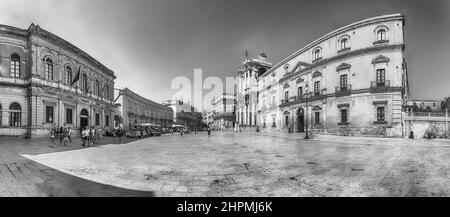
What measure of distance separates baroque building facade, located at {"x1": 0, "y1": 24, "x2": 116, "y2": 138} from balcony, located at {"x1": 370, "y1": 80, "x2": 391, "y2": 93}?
30334mm

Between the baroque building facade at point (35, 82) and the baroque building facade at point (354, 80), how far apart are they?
25784 millimetres

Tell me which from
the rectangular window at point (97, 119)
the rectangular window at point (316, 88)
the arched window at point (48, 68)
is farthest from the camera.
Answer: the rectangular window at point (97, 119)

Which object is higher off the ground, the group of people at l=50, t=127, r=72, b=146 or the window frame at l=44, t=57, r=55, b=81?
the window frame at l=44, t=57, r=55, b=81

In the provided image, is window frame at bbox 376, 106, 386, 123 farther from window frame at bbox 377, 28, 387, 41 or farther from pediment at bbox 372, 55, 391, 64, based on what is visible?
window frame at bbox 377, 28, 387, 41

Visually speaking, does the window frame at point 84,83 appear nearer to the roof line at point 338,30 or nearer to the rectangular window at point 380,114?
the roof line at point 338,30

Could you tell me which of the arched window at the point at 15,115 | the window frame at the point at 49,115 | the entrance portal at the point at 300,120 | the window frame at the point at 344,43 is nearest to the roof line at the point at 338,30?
the window frame at the point at 344,43

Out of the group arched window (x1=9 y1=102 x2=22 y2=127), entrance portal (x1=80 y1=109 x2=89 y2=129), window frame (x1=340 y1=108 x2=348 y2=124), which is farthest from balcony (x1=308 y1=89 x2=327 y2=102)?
arched window (x1=9 y1=102 x2=22 y2=127)

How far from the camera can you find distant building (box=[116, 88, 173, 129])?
38.4 metres

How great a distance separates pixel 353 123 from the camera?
75.0 feet

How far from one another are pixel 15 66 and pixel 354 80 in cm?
3419

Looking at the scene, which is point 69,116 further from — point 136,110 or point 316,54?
point 316,54

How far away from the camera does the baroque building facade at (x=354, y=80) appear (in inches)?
811
